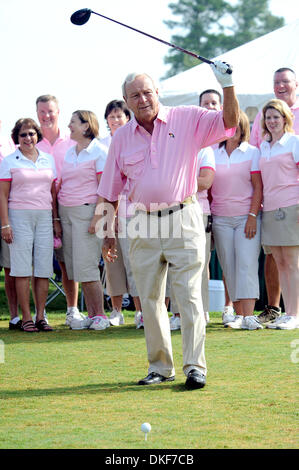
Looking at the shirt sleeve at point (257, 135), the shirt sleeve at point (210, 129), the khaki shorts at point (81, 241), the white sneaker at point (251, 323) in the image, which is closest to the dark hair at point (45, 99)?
the khaki shorts at point (81, 241)

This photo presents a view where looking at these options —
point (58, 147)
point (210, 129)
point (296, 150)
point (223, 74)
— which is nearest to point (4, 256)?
point (58, 147)

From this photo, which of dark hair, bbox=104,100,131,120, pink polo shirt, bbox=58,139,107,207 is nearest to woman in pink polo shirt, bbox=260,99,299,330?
dark hair, bbox=104,100,131,120

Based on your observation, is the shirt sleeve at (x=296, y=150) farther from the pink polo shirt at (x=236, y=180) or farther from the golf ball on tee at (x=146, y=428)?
the golf ball on tee at (x=146, y=428)

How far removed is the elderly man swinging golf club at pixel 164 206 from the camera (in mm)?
5672

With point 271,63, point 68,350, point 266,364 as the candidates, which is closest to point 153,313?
point 266,364

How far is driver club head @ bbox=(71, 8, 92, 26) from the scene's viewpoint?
6.18 metres

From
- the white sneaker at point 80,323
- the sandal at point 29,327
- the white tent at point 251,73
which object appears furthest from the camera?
the white tent at point 251,73

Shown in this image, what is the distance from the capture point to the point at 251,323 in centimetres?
838

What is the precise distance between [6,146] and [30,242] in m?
1.14

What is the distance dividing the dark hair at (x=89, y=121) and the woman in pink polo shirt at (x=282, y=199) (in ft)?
5.85

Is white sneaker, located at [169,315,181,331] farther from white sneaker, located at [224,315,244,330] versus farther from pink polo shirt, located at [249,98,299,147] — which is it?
pink polo shirt, located at [249,98,299,147]

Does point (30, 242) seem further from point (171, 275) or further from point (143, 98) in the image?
point (143, 98)
